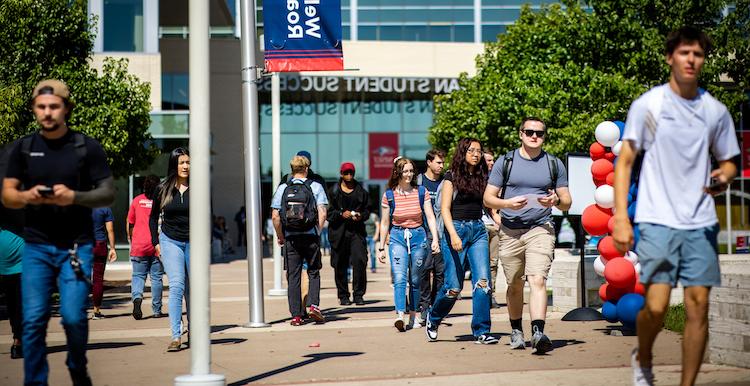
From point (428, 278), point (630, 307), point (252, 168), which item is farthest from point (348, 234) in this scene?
point (630, 307)

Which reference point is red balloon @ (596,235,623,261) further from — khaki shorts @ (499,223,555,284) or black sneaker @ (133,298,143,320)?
black sneaker @ (133,298,143,320)

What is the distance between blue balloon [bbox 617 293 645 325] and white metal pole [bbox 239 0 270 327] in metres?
4.24

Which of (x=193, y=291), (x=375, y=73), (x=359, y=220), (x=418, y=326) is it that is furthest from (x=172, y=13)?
(x=193, y=291)

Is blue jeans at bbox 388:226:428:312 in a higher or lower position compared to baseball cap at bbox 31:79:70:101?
lower

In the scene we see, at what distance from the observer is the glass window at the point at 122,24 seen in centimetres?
3775

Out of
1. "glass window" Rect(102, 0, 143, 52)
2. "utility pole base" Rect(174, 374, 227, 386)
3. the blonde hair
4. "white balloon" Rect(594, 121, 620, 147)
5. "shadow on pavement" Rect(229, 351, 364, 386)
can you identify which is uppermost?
"glass window" Rect(102, 0, 143, 52)

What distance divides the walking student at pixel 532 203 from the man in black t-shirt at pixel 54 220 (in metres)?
3.67

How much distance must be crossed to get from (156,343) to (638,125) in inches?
234

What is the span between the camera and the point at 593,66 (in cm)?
3756

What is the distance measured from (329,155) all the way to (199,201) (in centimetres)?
5008

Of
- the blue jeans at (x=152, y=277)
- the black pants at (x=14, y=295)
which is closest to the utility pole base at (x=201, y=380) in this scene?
the black pants at (x=14, y=295)

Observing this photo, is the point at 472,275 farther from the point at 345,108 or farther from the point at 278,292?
the point at 345,108

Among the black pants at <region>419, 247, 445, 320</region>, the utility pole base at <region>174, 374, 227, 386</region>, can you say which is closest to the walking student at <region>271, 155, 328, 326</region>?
the black pants at <region>419, 247, 445, 320</region>

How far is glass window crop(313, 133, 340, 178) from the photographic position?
57094 millimetres
